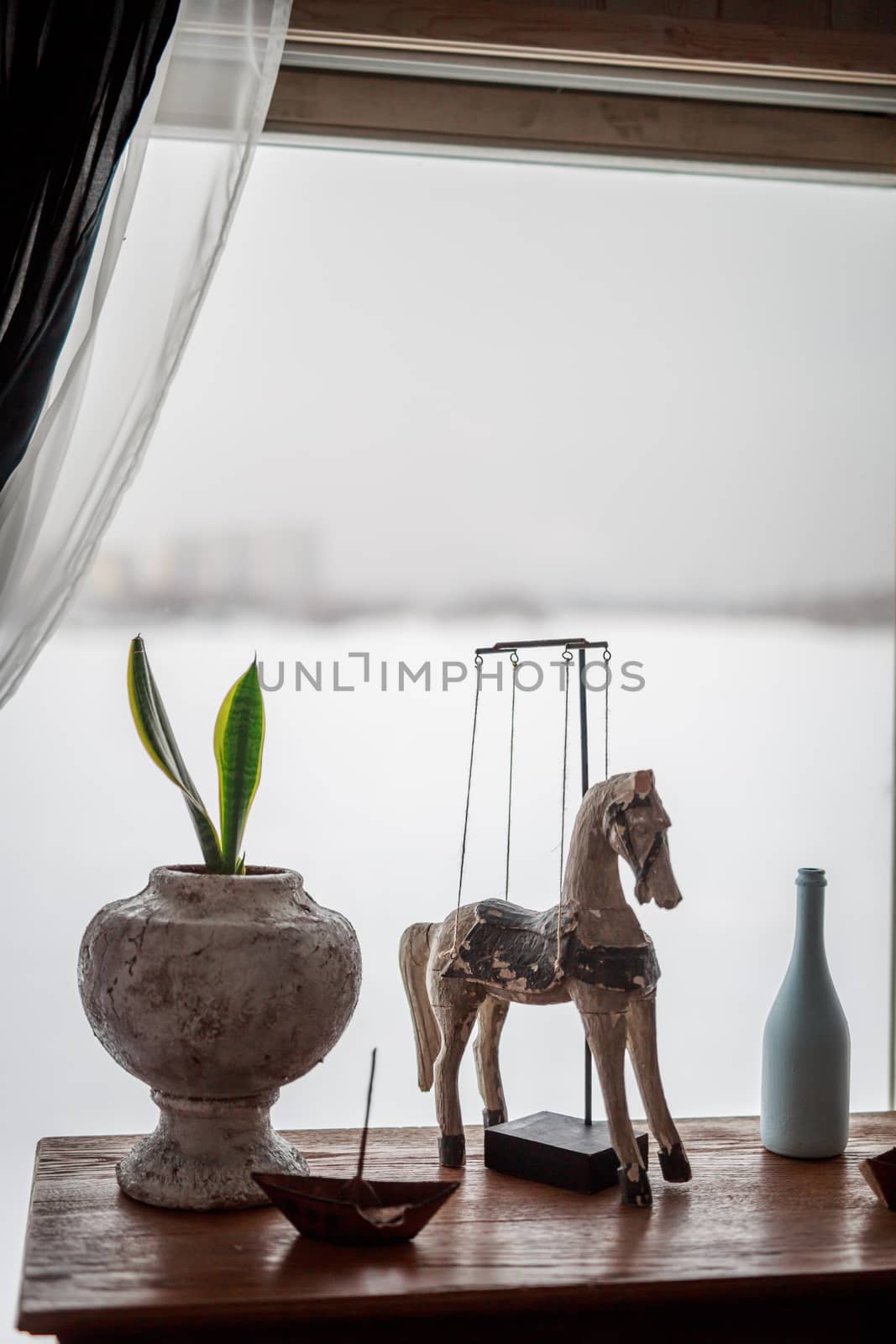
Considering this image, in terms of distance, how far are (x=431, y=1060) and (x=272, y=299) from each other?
3.16 ft

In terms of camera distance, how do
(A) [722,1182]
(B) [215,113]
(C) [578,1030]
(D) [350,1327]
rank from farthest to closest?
(C) [578,1030] → (B) [215,113] → (A) [722,1182] → (D) [350,1327]

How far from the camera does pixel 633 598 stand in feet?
5.67

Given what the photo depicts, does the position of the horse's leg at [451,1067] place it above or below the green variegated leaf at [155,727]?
below

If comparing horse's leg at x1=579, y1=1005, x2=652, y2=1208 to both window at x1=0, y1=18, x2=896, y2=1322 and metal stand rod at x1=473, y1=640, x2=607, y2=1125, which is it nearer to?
metal stand rod at x1=473, y1=640, x2=607, y2=1125

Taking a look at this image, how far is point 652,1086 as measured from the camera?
1.34 metres

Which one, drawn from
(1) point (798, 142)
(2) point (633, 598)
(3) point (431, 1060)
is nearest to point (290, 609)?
(2) point (633, 598)

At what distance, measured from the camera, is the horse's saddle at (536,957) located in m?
1.31

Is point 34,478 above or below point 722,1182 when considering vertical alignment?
above

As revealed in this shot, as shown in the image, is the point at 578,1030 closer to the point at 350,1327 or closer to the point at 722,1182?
the point at 722,1182

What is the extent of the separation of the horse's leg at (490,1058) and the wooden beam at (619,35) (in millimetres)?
1161

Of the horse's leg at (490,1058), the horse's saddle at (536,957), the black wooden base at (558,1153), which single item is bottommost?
the black wooden base at (558,1153)

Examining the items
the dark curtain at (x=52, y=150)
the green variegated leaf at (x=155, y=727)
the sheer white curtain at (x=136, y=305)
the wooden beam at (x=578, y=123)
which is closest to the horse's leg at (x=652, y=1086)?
the green variegated leaf at (x=155, y=727)

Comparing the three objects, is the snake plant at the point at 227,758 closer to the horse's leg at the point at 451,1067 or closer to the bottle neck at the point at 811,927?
the horse's leg at the point at 451,1067

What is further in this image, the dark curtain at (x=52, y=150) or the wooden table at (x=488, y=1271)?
the dark curtain at (x=52, y=150)
